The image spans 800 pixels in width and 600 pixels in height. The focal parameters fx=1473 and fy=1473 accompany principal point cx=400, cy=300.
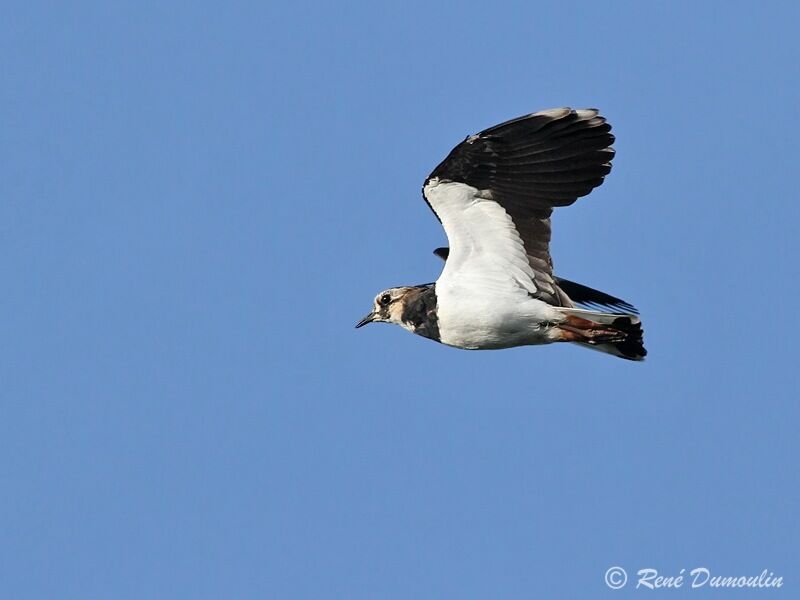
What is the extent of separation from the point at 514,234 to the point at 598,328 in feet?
4.92

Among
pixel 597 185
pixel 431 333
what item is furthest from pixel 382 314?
pixel 597 185

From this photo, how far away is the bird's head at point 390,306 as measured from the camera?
18.8m

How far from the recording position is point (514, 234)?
680 inches

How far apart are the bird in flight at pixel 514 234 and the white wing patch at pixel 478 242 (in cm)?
1

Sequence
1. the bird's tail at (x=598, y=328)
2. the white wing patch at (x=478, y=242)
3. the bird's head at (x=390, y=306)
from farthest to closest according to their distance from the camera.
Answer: the bird's head at (x=390, y=306) < the bird's tail at (x=598, y=328) < the white wing patch at (x=478, y=242)

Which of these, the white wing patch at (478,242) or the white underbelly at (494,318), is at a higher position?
the white wing patch at (478,242)

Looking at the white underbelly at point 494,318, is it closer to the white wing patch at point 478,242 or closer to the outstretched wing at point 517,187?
the white wing patch at point 478,242

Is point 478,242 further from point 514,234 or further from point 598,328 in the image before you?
point 598,328

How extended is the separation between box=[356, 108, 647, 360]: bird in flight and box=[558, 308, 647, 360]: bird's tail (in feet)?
0.04

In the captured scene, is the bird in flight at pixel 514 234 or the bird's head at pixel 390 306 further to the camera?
the bird's head at pixel 390 306

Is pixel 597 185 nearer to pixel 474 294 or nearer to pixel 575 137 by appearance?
pixel 575 137

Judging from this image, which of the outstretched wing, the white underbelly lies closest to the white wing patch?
the outstretched wing

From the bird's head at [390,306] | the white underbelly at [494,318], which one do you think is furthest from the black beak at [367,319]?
the white underbelly at [494,318]

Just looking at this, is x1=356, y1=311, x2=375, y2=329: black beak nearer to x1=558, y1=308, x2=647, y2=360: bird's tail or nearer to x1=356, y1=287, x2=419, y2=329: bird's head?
x1=356, y1=287, x2=419, y2=329: bird's head
